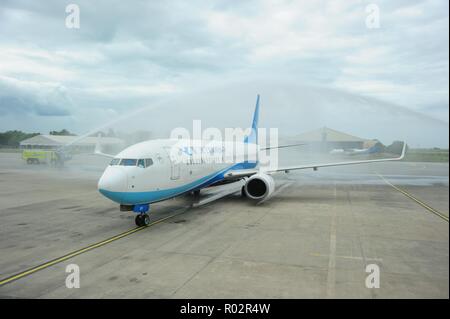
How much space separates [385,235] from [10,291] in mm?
12090

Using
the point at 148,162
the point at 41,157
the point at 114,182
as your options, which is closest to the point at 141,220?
the point at 114,182

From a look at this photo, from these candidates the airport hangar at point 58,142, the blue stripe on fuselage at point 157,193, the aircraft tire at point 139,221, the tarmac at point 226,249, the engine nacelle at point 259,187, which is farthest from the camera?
the airport hangar at point 58,142

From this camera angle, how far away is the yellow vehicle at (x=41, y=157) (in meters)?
44.6

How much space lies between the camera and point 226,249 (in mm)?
10586

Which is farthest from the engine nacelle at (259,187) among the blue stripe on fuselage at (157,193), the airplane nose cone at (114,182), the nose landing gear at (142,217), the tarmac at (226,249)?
the airplane nose cone at (114,182)

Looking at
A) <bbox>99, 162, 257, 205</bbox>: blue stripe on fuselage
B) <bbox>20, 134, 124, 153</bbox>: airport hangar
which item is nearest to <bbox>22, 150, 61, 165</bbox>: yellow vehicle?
<bbox>20, 134, 124, 153</bbox>: airport hangar

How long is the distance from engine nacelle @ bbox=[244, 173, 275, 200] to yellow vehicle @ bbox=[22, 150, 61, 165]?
33.8 m

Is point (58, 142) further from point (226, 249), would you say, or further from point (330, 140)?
point (330, 140)

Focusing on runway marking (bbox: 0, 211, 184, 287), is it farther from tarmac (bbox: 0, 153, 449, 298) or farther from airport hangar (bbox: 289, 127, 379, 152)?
airport hangar (bbox: 289, 127, 379, 152)

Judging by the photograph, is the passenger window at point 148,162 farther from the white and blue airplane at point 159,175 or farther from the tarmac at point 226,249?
the tarmac at point 226,249

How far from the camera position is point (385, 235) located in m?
12.4

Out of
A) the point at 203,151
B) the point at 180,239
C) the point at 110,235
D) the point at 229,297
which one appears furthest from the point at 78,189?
the point at 229,297
